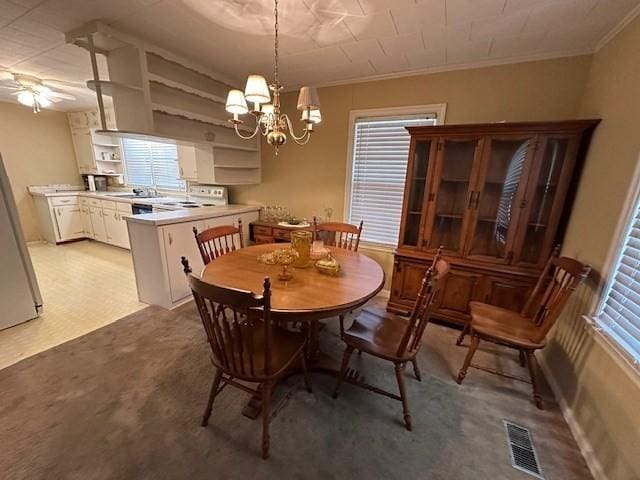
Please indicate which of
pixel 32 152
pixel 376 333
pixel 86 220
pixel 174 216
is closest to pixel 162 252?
pixel 174 216

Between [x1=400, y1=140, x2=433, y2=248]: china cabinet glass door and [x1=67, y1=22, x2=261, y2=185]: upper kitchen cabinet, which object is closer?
[x1=67, y1=22, x2=261, y2=185]: upper kitchen cabinet

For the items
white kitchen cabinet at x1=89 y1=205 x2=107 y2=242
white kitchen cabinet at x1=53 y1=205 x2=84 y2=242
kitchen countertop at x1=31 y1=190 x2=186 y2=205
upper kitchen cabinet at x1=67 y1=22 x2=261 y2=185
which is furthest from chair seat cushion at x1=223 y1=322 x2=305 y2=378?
white kitchen cabinet at x1=53 y1=205 x2=84 y2=242

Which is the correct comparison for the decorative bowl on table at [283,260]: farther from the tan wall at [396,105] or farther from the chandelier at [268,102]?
the tan wall at [396,105]

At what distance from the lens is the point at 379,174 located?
3.09 m

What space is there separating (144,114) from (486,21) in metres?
2.92

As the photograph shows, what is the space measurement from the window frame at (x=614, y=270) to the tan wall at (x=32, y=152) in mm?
7703

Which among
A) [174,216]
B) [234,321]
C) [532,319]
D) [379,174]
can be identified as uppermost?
[379,174]

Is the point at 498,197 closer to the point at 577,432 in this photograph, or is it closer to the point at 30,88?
the point at 577,432

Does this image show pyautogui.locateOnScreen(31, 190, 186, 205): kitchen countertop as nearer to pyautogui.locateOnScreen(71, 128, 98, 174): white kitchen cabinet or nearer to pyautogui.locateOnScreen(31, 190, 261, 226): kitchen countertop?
pyautogui.locateOnScreen(31, 190, 261, 226): kitchen countertop

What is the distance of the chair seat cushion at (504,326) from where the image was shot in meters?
1.71

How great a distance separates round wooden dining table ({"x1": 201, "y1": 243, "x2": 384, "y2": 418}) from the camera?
132cm

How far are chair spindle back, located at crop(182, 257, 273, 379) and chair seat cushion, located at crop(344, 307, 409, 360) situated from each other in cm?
60

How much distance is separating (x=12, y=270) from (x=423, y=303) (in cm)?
350

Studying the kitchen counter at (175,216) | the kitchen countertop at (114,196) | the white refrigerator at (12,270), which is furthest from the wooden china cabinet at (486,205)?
the kitchen countertop at (114,196)
